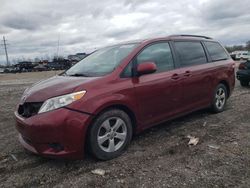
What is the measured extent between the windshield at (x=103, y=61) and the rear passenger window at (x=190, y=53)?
1039 millimetres

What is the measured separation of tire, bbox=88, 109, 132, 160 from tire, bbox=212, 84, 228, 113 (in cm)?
266

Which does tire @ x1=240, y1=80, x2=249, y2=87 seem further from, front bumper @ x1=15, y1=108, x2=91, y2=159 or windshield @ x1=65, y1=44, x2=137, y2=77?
front bumper @ x1=15, y1=108, x2=91, y2=159

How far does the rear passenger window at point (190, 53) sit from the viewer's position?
16.2 feet

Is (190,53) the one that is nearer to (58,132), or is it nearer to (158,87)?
(158,87)

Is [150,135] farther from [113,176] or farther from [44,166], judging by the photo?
[44,166]

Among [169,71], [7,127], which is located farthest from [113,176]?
[7,127]

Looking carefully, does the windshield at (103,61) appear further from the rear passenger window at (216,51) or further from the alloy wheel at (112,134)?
the rear passenger window at (216,51)

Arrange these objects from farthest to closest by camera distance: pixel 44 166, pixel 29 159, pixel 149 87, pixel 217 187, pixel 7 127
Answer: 1. pixel 7 127
2. pixel 149 87
3. pixel 29 159
4. pixel 44 166
5. pixel 217 187

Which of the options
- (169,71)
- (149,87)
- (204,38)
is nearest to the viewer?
(149,87)

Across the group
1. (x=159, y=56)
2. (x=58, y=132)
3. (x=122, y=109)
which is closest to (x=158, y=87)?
(x=159, y=56)

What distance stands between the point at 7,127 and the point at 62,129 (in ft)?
8.91

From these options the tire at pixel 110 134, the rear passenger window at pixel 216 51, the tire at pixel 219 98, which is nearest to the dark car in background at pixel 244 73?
the rear passenger window at pixel 216 51

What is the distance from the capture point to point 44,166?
3627 millimetres

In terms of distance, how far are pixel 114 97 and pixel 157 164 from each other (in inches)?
41.9
